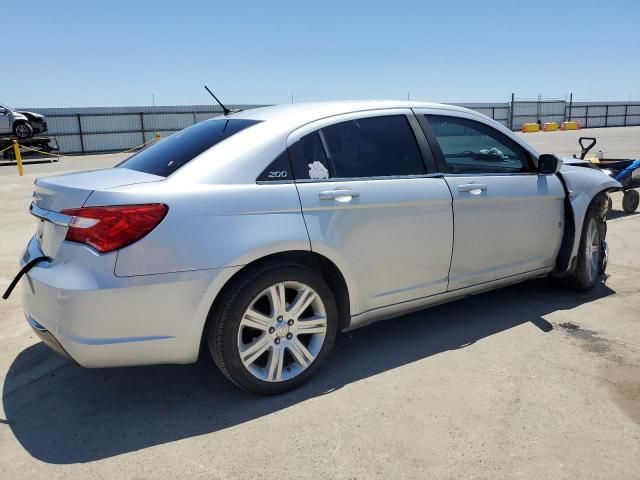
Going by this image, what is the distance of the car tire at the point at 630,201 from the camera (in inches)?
320

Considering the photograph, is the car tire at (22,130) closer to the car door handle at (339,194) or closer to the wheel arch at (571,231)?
the car door handle at (339,194)

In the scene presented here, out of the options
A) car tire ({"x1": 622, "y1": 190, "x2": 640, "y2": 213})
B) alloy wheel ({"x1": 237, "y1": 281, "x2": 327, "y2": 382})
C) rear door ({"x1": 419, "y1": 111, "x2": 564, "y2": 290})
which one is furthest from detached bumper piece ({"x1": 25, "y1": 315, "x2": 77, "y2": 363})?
car tire ({"x1": 622, "y1": 190, "x2": 640, "y2": 213})

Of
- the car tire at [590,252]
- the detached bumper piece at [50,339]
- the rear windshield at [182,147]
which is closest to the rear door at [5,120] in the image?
the rear windshield at [182,147]

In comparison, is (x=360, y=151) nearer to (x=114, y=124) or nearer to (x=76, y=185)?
(x=76, y=185)

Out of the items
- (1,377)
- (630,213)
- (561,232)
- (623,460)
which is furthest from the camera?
(630,213)

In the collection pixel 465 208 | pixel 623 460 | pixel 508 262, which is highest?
pixel 465 208

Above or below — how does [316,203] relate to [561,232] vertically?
above

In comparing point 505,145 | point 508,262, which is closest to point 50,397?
point 508,262

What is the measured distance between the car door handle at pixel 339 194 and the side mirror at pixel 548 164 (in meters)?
1.79

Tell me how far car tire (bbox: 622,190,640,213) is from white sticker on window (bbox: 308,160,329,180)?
6.90 m

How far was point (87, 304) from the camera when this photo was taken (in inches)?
97.2

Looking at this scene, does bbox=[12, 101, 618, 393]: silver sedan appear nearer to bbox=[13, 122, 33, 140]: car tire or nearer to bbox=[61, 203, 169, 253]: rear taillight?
bbox=[61, 203, 169, 253]: rear taillight

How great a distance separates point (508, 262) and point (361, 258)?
139cm

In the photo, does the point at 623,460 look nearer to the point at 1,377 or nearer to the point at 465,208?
the point at 465,208
